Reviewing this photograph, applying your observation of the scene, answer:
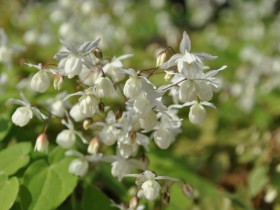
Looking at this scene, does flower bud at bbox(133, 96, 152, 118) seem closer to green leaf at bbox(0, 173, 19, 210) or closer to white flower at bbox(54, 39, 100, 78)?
white flower at bbox(54, 39, 100, 78)

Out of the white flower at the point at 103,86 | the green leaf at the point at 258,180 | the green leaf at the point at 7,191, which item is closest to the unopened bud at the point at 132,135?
the white flower at the point at 103,86

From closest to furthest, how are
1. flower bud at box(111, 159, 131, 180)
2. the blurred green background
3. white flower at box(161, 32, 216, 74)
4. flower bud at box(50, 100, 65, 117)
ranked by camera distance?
white flower at box(161, 32, 216, 74) → flower bud at box(111, 159, 131, 180) → flower bud at box(50, 100, 65, 117) → the blurred green background

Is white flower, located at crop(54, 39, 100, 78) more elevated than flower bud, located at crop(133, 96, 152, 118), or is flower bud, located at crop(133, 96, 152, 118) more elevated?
white flower, located at crop(54, 39, 100, 78)

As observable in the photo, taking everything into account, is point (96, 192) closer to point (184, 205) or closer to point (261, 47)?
point (184, 205)

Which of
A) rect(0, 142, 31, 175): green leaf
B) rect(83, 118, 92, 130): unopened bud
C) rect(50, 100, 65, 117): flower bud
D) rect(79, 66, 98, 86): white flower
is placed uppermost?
rect(79, 66, 98, 86): white flower

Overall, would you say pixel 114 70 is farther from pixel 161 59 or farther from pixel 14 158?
pixel 14 158

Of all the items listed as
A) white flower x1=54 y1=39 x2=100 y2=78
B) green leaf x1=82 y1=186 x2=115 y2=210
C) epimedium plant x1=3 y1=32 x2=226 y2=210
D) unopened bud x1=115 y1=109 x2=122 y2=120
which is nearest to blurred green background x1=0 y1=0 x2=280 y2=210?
green leaf x1=82 y1=186 x2=115 y2=210

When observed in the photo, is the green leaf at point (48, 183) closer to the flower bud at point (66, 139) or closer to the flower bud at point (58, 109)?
the flower bud at point (66, 139)

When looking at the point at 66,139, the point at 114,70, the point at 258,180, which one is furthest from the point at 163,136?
the point at 258,180

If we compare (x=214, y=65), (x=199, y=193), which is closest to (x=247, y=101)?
(x=214, y=65)
